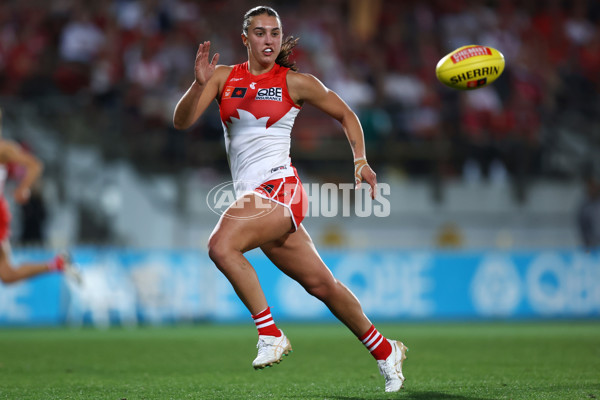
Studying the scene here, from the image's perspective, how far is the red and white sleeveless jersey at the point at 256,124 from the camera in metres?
5.30

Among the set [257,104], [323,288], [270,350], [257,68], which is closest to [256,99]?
[257,104]

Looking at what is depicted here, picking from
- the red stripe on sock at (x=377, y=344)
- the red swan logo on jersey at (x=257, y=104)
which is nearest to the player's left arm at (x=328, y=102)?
the red swan logo on jersey at (x=257, y=104)

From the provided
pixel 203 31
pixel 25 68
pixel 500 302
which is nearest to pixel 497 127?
pixel 500 302

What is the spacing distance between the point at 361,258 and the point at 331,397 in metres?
8.00

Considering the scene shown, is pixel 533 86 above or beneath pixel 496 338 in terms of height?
above

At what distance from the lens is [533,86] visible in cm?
1612

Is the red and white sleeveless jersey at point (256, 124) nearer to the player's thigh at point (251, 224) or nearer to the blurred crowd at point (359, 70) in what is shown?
Answer: the player's thigh at point (251, 224)

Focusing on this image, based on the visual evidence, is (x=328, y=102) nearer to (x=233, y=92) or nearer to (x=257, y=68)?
(x=257, y=68)

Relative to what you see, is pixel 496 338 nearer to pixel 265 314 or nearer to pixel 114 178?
pixel 265 314

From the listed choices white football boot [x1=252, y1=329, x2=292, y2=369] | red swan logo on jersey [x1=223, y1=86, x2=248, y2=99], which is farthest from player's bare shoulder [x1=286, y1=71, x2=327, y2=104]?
white football boot [x1=252, y1=329, x2=292, y2=369]

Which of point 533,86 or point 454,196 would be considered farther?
point 533,86

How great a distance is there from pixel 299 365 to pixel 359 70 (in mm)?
9593

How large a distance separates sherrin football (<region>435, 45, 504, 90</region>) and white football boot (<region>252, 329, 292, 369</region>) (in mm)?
2643

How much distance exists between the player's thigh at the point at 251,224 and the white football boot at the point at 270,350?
1.92ft
